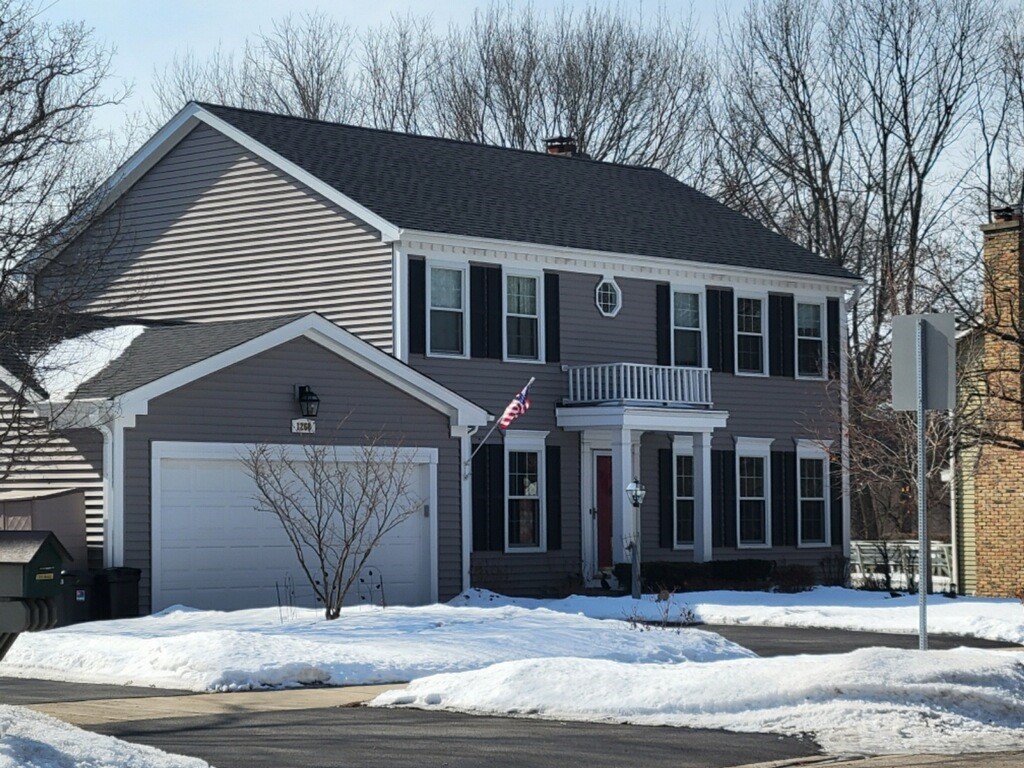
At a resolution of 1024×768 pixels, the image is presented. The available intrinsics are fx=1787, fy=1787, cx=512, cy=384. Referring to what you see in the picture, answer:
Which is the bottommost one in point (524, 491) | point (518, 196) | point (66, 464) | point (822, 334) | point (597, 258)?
point (524, 491)

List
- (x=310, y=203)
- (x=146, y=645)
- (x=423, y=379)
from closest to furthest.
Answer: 1. (x=146, y=645)
2. (x=423, y=379)
3. (x=310, y=203)

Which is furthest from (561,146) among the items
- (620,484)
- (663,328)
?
(620,484)

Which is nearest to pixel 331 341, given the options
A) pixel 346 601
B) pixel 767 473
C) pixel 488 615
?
pixel 346 601

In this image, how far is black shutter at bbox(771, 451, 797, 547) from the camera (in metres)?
33.9

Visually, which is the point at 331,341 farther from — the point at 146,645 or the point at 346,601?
the point at 146,645

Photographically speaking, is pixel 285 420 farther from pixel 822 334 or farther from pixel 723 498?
pixel 822 334

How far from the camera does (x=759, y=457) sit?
33.9 metres

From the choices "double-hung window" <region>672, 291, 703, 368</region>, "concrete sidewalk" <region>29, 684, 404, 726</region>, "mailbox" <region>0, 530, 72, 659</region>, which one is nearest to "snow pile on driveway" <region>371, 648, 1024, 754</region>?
"concrete sidewalk" <region>29, 684, 404, 726</region>

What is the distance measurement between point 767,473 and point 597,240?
232 inches

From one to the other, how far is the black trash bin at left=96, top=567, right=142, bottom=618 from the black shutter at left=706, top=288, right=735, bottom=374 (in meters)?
13.6

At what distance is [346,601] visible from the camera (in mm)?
25406

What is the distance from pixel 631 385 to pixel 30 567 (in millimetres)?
22308

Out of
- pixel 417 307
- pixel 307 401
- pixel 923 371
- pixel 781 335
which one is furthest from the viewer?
pixel 781 335

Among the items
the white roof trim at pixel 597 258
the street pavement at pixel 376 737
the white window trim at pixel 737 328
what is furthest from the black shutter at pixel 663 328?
the street pavement at pixel 376 737
